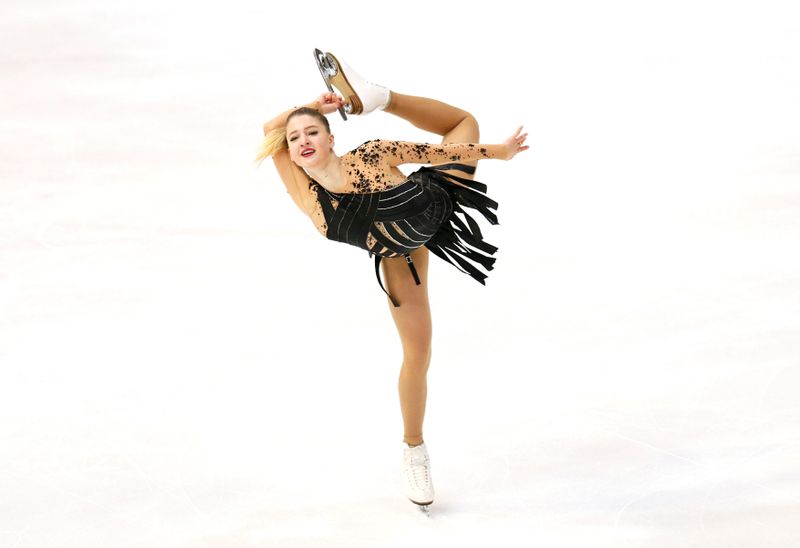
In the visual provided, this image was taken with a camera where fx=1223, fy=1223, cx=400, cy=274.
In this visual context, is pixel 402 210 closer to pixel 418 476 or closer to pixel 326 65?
pixel 326 65

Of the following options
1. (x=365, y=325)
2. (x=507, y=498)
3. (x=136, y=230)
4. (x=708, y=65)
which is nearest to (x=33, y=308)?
(x=136, y=230)

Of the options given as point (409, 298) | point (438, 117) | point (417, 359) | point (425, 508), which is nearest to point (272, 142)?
point (438, 117)

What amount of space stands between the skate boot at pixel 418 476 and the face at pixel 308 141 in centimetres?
123

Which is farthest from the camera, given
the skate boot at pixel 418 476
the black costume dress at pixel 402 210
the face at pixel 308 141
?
the skate boot at pixel 418 476

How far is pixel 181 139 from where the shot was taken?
8.42 metres

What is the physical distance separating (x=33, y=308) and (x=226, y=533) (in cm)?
230

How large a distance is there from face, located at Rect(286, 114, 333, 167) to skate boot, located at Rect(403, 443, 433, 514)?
1.23m

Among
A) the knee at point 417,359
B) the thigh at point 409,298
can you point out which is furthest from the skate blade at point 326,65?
the knee at point 417,359

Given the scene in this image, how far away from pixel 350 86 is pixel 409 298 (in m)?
0.78

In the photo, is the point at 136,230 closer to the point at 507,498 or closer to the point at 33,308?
the point at 33,308

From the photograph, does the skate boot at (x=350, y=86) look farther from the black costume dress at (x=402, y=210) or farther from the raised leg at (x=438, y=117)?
the black costume dress at (x=402, y=210)

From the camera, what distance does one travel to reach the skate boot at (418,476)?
456 centimetres

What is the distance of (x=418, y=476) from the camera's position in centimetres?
456

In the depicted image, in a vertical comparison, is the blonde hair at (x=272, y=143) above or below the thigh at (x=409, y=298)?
above
